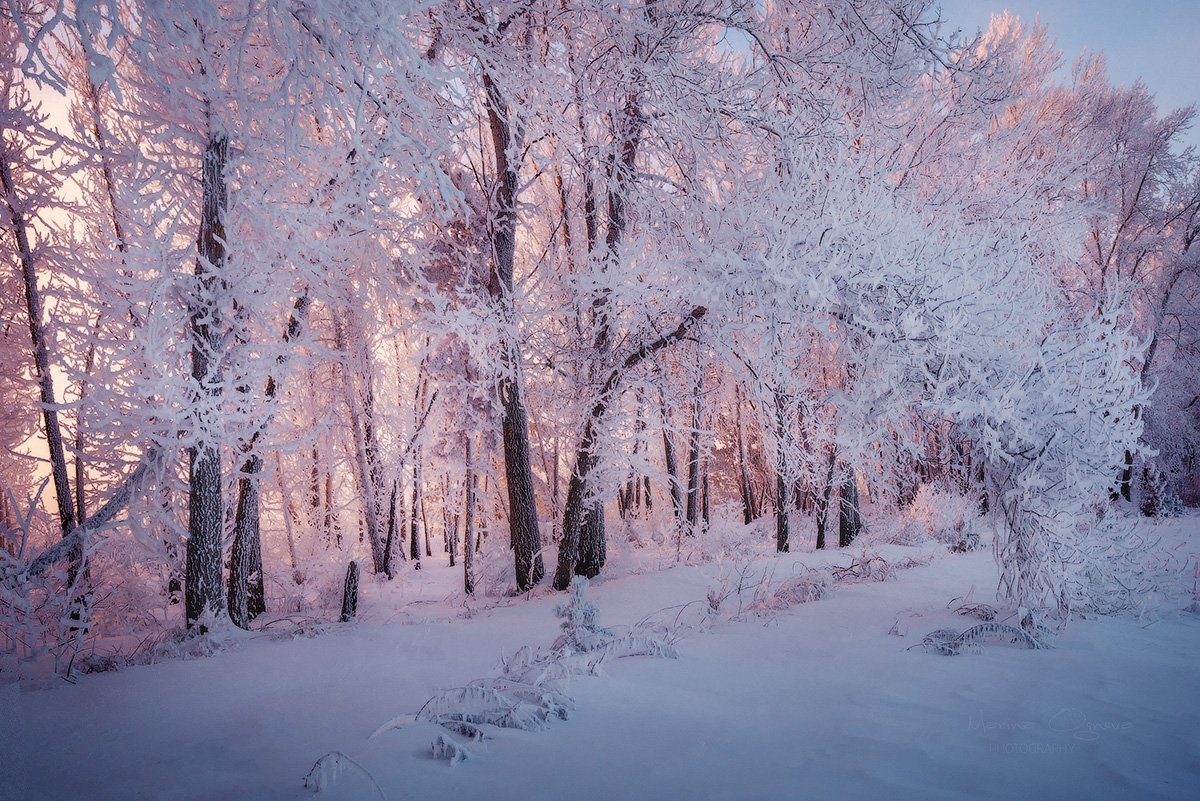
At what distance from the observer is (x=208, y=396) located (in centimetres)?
465

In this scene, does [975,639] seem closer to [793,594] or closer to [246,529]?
[793,594]

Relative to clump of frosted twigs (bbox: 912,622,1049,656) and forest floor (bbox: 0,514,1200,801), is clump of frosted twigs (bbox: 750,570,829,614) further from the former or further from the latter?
clump of frosted twigs (bbox: 912,622,1049,656)

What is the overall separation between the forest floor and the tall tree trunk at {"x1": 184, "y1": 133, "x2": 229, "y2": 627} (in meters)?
0.90

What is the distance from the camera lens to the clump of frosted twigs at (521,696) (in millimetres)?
2371

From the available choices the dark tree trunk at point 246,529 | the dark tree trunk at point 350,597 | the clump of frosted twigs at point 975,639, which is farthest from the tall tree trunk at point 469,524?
the clump of frosted twigs at point 975,639

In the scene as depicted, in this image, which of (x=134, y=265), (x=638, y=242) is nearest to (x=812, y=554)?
(x=638, y=242)

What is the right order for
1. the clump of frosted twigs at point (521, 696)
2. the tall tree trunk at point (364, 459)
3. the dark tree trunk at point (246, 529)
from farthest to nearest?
the tall tree trunk at point (364, 459) → the dark tree trunk at point (246, 529) → the clump of frosted twigs at point (521, 696)

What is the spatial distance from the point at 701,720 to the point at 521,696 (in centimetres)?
90

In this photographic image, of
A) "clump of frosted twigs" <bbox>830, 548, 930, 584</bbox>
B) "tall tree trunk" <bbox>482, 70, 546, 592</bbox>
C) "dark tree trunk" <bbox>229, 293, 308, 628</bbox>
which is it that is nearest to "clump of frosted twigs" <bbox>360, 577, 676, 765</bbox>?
"clump of frosted twigs" <bbox>830, 548, 930, 584</bbox>

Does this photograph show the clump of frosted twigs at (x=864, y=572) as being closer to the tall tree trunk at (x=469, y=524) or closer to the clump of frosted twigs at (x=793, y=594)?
the clump of frosted twigs at (x=793, y=594)

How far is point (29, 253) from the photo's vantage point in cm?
753

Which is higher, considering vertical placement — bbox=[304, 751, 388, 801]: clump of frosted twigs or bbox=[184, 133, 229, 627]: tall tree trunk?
bbox=[184, 133, 229, 627]: tall tree trunk

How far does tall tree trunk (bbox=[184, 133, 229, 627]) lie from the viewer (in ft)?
15.4

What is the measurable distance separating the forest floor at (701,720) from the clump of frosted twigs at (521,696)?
0.20 ft
